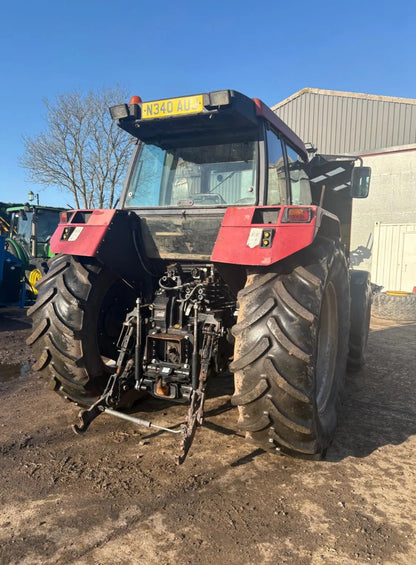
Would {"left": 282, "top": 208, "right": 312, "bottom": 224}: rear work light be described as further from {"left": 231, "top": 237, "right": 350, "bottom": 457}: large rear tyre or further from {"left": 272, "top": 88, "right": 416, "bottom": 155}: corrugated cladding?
{"left": 272, "top": 88, "right": 416, "bottom": 155}: corrugated cladding

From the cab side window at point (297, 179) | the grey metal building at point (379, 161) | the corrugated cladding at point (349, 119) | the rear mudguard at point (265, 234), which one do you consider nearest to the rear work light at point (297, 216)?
the rear mudguard at point (265, 234)

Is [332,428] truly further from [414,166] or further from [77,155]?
[77,155]

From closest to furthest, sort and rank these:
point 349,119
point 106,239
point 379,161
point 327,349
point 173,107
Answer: point 173,107 < point 106,239 < point 327,349 < point 379,161 < point 349,119

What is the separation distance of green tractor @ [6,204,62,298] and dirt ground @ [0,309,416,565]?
21.9 ft

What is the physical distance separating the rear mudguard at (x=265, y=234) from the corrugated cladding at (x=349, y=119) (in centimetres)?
1264

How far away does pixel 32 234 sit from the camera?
10820 millimetres

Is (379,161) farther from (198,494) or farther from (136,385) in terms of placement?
(198,494)

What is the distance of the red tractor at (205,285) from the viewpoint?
8.48 ft

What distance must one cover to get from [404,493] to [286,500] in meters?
0.77

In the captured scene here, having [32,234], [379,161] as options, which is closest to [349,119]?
[379,161]

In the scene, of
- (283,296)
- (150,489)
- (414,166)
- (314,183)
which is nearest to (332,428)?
(283,296)

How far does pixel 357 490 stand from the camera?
104 inches

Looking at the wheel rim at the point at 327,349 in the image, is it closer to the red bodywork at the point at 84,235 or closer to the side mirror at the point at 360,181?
the red bodywork at the point at 84,235

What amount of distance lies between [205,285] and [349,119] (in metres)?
14.2
